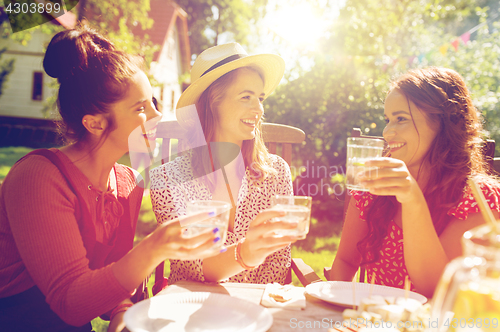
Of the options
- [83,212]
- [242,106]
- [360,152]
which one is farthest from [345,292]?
[242,106]

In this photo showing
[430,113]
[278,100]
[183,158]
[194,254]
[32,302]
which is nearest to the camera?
[194,254]

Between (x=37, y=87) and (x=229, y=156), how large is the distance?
24.5 meters

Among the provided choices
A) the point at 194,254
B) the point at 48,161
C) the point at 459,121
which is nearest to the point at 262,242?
the point at 194,254

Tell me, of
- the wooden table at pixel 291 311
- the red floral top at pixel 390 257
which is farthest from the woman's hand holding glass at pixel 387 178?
the red floral top at pixel 390 257

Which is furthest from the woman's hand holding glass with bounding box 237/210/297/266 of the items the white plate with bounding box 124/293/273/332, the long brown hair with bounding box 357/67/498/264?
the long brown hair with bounding box 357/67/498/264

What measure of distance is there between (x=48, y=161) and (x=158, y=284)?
101 cm

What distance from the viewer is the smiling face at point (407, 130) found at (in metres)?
2.17

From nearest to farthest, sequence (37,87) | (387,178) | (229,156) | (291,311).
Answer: (291,311) → (387,178) → (229,156) → (37,87)

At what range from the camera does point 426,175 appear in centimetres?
229

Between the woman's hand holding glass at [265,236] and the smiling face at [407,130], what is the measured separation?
3.43 ft

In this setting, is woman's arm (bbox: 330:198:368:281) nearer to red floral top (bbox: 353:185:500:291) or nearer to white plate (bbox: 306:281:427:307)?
red floral top (bbox: 353:185:500:291)

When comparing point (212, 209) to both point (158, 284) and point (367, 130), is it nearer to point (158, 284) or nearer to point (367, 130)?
point (158, 284)

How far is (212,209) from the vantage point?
1.27 meters

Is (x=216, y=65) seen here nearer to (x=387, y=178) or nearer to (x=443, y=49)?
(x=387, y=178)
